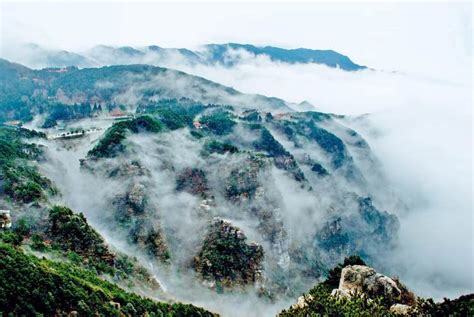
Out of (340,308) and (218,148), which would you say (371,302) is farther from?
(218,148)

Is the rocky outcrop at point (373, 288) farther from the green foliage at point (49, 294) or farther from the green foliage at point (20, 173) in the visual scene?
the green foliage at point (20, 173)

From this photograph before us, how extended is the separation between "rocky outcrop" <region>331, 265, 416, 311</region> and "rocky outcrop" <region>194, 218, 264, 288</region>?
34011 mm

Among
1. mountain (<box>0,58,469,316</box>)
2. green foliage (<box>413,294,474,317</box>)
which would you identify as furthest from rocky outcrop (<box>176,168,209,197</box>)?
green foliage (<box>413,294,474,317</box>)

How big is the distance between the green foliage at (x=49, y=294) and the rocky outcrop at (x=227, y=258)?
36945 mm

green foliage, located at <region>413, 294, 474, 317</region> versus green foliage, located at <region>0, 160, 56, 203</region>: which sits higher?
green foliage, located at <region>0, 160, 56, 203</region>

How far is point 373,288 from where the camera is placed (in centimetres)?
7175

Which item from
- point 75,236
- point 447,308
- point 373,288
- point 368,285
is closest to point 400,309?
Result: point 447,308

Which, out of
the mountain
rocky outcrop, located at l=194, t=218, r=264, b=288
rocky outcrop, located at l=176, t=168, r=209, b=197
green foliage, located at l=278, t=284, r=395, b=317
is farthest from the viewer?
rocky outcrop, located at l=176, t=168, r=209, b=197

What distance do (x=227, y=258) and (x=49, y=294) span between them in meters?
58.5

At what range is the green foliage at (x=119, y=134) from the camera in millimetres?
132125

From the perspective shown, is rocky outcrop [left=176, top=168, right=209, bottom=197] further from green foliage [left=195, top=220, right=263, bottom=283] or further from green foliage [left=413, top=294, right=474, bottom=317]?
green foliage [left=413, top=294, right=474, bottom=317]

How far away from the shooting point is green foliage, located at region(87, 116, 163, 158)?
433 ft

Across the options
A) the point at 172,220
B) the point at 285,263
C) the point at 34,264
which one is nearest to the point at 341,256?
the point at 285,263

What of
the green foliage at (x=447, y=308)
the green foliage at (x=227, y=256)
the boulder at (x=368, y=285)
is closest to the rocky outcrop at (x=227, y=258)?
the green foliage at (x=227, y=256)
